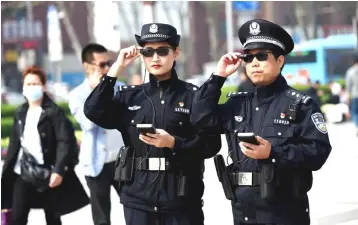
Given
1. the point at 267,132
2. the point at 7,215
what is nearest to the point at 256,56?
the point at 267,132

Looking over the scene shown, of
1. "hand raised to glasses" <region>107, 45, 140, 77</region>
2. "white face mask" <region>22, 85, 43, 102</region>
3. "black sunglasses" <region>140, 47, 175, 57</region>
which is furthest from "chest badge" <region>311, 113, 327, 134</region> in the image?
"white face mask" <region>22, 85, 43, 102</region>

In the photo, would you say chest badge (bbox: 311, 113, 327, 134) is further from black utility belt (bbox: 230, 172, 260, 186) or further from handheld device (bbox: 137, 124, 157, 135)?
handheld device (bbox: 137, 124, 157, 135)

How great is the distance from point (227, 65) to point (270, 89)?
31cm

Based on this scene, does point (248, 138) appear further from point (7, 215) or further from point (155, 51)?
point (7, 215)

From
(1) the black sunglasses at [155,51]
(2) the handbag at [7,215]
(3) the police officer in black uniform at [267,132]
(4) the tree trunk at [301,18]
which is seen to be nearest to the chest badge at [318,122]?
(3) the police officer in black uniform at [267,132]

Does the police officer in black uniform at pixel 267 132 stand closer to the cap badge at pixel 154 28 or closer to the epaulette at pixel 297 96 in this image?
the epaulette at pixel 297 96

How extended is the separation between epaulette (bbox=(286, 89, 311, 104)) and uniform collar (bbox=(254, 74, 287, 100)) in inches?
2.0

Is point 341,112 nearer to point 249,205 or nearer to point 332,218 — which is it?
point 332,218

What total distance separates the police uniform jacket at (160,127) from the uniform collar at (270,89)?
0.48 m

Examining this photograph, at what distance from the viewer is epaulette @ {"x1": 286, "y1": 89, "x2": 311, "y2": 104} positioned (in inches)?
195

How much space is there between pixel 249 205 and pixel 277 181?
0.65ft

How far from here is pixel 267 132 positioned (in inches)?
194

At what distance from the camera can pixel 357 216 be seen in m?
9.51

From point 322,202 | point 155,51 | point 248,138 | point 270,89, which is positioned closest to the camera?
point 248,138
